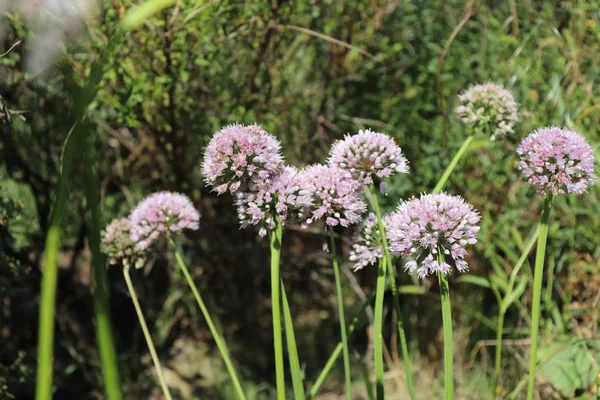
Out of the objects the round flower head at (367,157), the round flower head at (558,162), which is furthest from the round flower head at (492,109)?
the round flower head at (367,157)

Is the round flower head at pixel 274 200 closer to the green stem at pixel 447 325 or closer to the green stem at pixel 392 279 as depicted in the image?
the green stem at pixel 392 279

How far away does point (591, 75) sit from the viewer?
263 centimetres

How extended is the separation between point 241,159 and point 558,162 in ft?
2.02

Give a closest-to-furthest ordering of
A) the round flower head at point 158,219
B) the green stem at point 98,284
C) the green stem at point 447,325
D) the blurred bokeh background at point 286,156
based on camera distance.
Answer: the green stem at point 98,284
the green stem at point 447,325
the round flower head at point 158,219
the blurred bokeh background at point 286,156

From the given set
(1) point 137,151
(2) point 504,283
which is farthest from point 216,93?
(2) point 504,283

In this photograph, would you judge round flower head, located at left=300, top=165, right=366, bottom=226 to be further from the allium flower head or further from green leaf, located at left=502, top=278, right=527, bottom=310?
green leaf, located at left=502, top=278, right=527, bottom=310

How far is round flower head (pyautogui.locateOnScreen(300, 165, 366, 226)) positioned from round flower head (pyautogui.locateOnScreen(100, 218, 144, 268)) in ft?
1.81

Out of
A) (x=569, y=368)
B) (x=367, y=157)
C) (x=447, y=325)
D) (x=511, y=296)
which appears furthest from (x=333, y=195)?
(x=569, y=368)

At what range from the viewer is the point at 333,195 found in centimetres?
122

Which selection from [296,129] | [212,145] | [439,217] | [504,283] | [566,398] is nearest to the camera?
[439,217]

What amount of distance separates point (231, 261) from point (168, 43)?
1.05 meters

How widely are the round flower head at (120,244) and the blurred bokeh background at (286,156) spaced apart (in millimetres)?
613

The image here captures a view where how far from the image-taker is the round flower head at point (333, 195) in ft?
3.95

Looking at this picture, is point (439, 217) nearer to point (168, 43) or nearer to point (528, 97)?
point (168, 43)
